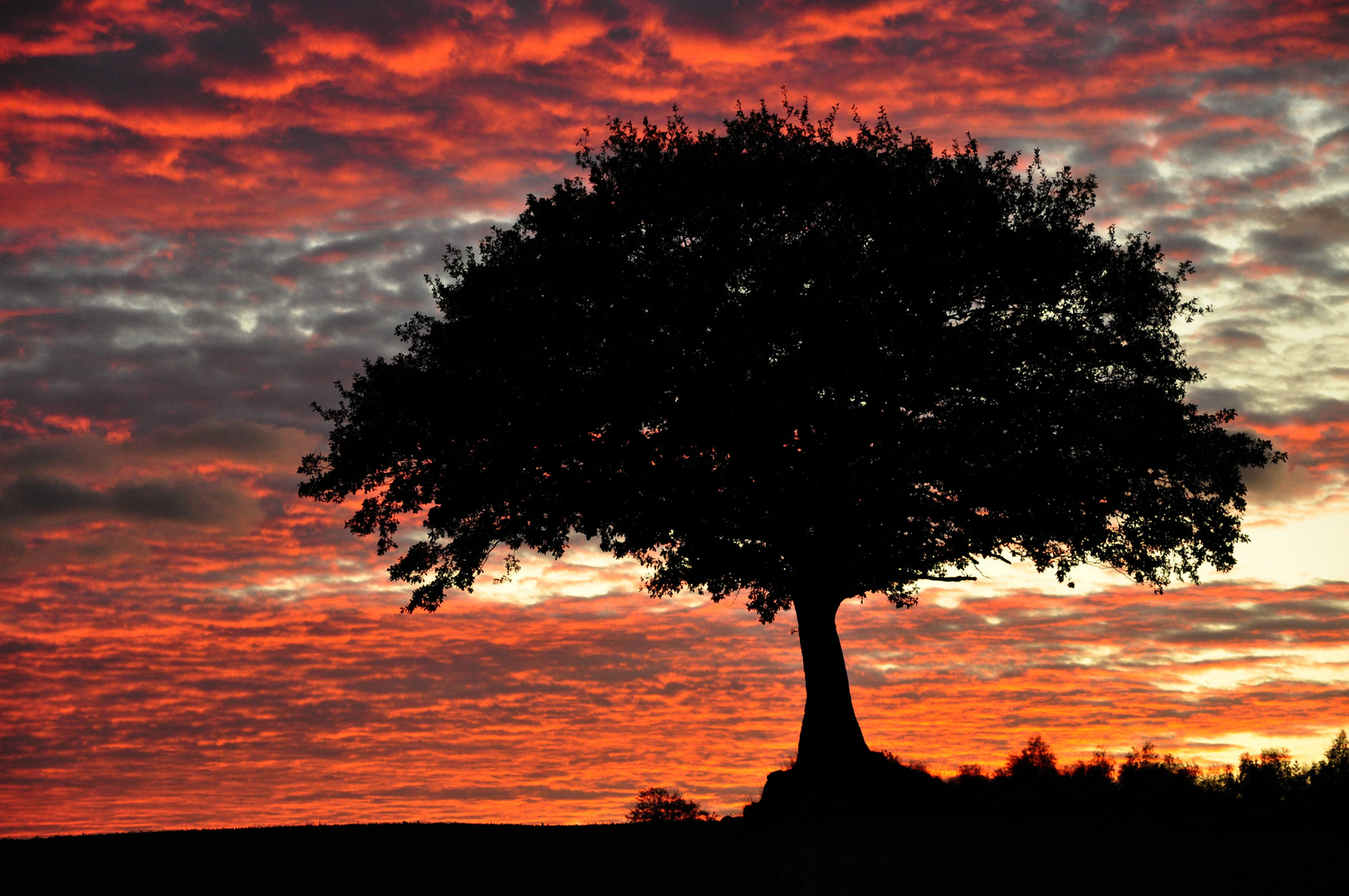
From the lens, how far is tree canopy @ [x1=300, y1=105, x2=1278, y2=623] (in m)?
23.2

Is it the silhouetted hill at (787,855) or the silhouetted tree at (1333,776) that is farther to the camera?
the silhouetted tree at (1333,776)

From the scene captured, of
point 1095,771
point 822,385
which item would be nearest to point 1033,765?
point 1095,771

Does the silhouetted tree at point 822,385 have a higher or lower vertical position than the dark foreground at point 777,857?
higher

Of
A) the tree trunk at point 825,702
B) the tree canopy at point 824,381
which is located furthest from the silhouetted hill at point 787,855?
the tree canopy at point 824,381

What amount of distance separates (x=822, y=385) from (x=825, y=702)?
8.11 meters

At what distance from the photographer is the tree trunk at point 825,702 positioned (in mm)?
24938

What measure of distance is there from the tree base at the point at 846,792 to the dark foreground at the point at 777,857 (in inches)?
21.6

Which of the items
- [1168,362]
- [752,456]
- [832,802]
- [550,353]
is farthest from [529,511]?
[1168,362]

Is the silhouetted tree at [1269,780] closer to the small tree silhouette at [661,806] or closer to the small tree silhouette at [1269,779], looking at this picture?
the small tree silhouette at [1269,779]

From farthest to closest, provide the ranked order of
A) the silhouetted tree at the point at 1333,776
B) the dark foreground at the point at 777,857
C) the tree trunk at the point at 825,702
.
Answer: the tree trunk at the point at 825,702, the silhouetted tree at the point at 1333,776, the dark foreground at the point at 777,857

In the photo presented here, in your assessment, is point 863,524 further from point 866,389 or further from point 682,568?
point 682,568

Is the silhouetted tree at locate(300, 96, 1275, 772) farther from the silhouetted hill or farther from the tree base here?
the silhouetted hill

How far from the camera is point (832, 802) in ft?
77.6

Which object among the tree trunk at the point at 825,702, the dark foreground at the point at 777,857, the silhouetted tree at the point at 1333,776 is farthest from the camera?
the tree trunk at the point at 825,702
